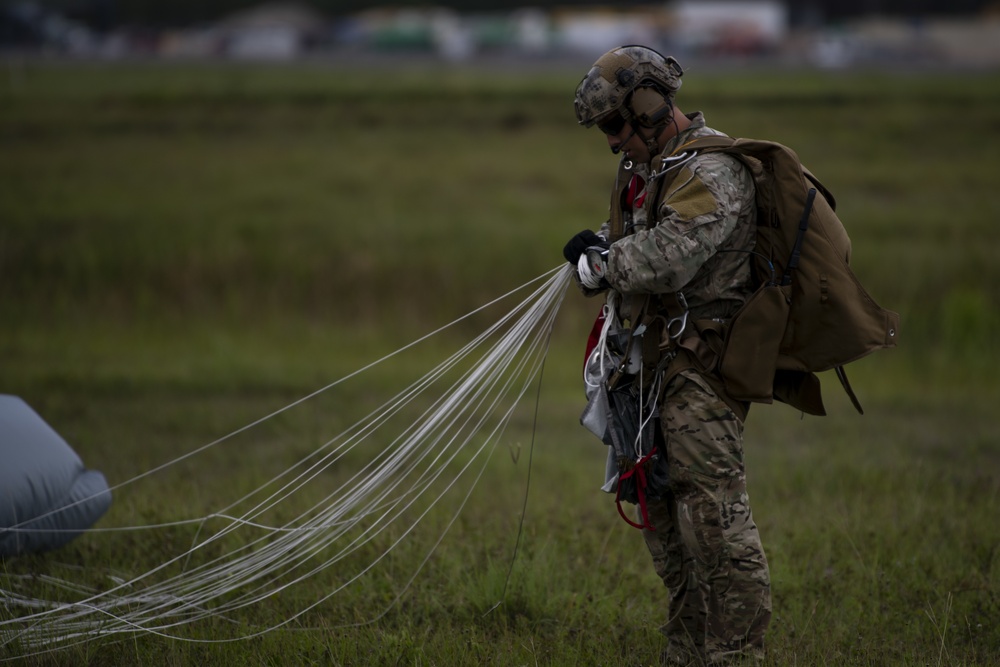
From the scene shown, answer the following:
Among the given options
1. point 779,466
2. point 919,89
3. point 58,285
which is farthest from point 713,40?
point 779,466

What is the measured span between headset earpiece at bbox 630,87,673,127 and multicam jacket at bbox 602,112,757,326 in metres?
0.10

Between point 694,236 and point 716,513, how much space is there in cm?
96

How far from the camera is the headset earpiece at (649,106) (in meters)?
3.59

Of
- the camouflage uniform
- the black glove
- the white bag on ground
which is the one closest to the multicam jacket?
the camouflage uniform

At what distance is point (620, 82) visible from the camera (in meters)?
3.55

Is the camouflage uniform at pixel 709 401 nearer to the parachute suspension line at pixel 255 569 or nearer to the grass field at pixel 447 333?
the grass field at pixel 447 333

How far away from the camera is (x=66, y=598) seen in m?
4.33

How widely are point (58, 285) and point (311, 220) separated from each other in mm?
3400

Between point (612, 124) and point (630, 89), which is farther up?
point (630, 89)

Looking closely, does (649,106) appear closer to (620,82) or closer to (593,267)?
(620,82)

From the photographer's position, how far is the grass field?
14.0 feet

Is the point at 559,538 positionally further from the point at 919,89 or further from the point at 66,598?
the point at 919,89

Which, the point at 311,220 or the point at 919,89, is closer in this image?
the point at 311,220

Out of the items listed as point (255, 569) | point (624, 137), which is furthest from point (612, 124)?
point (255, 569)
